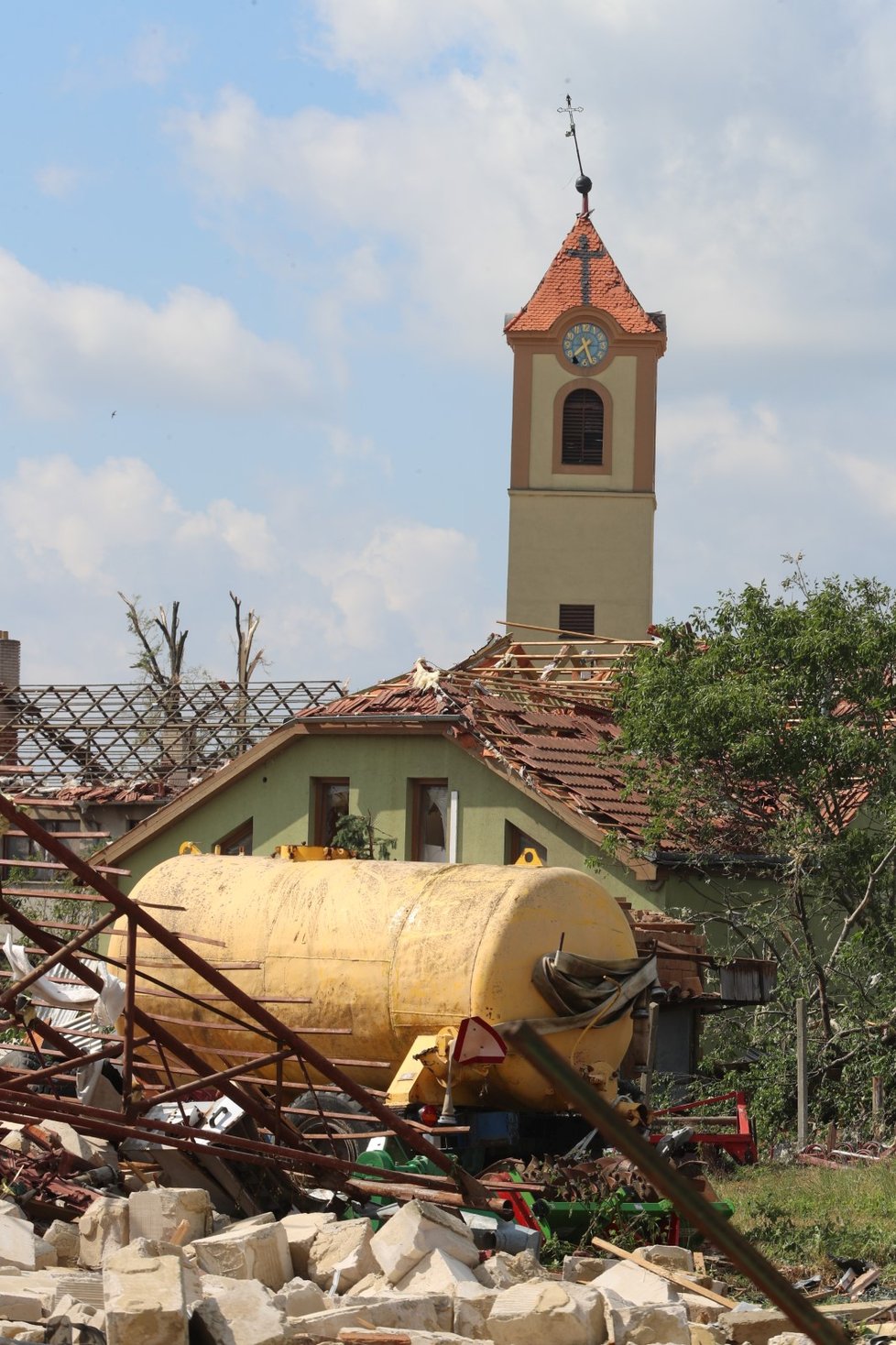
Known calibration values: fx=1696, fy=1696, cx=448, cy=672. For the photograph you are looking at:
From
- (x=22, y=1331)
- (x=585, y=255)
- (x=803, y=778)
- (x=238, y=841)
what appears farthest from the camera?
(x=585, y=255)

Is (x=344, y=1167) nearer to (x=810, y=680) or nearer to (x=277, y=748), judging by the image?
(x=810, y=680)

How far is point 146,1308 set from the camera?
7492 millimetres

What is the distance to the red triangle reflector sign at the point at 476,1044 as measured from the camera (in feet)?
40.2

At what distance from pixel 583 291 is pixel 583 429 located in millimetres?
3756

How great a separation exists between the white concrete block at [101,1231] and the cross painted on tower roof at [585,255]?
124ft

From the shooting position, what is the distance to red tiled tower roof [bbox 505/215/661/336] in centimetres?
4388

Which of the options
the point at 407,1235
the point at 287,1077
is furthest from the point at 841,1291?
the point at 287,1077

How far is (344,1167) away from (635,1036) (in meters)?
4.04

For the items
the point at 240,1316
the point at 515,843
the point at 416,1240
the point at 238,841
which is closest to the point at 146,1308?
the point at 240,1316

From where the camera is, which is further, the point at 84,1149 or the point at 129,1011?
the point at 84,1149

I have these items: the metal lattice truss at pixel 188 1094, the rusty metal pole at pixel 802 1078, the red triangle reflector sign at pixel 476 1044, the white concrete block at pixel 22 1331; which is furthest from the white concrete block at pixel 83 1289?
the rusty metal pole at pixel 802 1078

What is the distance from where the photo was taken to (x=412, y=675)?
81.7 feet

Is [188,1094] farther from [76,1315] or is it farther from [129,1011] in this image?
[76,1315]

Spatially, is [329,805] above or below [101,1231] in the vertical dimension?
above
